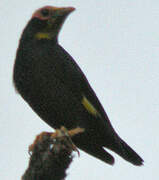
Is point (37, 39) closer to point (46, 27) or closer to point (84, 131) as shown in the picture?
point (46, 27)

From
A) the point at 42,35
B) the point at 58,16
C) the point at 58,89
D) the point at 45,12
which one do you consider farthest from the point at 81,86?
the point at 45,12

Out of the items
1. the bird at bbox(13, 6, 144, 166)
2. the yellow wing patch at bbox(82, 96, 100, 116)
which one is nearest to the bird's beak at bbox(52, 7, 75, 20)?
the bird at bbox(13, 6, 144, 166)

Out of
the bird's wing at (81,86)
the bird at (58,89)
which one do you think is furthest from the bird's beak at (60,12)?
the bird's wing at (81,86)

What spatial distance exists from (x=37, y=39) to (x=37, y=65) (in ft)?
1.90

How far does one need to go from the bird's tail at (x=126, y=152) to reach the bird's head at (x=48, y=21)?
189 centimetres

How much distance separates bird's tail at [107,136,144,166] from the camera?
638 cm

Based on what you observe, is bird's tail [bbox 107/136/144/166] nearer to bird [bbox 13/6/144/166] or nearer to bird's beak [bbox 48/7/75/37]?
bird [bbox 13/6/144/166]

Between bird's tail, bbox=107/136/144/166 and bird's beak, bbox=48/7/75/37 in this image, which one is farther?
bird's beak, bbox=48/7/75/37

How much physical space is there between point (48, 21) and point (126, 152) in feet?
7.51

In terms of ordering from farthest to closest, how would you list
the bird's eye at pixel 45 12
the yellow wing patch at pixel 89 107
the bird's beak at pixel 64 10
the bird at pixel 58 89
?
the bird's eye at pixel 45 12, the bird's beak at pixel 64 10, the yellow wing patch at pixel 89 107, the bird at pixel 58 89

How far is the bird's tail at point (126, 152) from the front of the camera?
6.38 metres

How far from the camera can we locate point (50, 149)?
15.5ft

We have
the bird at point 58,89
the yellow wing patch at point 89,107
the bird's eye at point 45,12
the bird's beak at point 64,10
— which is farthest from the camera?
the bird's eye at point 45,12

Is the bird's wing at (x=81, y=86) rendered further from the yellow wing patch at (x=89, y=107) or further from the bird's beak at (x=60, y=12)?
the bird's beak at (x=60, y=12)
